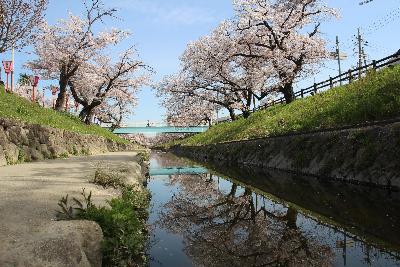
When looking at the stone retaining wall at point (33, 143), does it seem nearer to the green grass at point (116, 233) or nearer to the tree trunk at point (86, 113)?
the green grass at point (116, 233)

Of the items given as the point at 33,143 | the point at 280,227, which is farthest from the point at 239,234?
the point at 33,143

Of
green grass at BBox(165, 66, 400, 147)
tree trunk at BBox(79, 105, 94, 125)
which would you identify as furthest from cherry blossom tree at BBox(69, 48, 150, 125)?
green grass at BBox(165, 66, 400, 147)

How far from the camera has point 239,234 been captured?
646 centimetres

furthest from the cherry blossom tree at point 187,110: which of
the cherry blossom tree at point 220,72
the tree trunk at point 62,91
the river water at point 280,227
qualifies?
the river water at point 280,227

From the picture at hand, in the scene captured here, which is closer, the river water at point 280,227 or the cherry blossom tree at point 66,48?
the river water at point 280,227

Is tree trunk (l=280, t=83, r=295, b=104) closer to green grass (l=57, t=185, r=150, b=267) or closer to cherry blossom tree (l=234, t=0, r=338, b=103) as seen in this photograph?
cherry blossom tree (l=234, t=0, r=338, b=103)

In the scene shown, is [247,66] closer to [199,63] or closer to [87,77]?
[199,63]

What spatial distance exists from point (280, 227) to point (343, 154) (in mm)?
6137

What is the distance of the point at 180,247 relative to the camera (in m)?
6.03

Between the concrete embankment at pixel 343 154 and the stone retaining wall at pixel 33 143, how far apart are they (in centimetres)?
1029

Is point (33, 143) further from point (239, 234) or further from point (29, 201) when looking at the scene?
point (239, 234)

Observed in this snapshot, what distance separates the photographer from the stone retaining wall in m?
12.7

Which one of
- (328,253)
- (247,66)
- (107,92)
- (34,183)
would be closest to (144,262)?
(328,253)

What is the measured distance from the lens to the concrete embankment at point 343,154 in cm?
998
